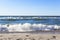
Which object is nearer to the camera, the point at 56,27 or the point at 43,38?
the point at 43,38

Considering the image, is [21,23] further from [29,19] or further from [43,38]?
[43,38]

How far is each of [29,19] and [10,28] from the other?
1058 mm

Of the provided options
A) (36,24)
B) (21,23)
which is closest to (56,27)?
(36,24)

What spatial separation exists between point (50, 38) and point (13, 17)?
253 centimetres

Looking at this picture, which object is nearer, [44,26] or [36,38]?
[36,38]

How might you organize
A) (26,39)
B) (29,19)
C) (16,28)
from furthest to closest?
(16,28) → (29,19) → (26,39)

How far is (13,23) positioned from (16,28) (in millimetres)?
292

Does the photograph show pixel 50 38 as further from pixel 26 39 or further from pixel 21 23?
pixel 21 23

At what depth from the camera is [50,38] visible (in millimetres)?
5102

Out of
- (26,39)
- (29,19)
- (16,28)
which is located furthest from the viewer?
(16,28)

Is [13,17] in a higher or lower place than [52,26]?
higher

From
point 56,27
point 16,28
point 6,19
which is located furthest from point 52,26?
point 6,19

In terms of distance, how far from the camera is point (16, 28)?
739 cm

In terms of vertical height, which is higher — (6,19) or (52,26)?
(6,19)
